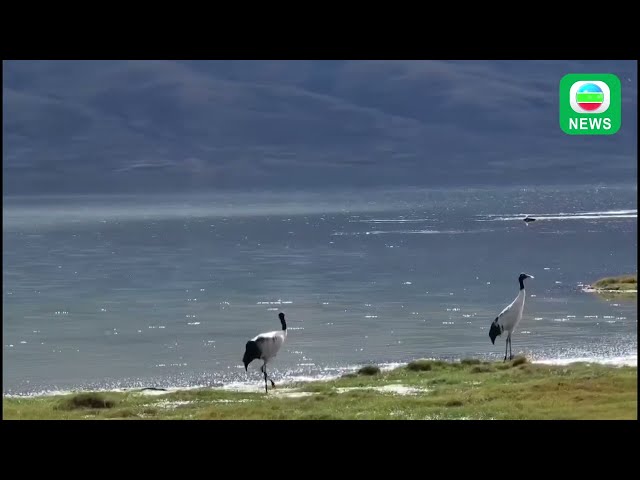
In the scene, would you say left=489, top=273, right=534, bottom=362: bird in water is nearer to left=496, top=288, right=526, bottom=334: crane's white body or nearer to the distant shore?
left=496, top=288, right=526, bottom=334: crane's white body

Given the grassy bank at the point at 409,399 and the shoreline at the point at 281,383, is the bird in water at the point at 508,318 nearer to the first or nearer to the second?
the shoreline at the point at 281,383

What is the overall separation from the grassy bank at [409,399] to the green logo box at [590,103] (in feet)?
13.0

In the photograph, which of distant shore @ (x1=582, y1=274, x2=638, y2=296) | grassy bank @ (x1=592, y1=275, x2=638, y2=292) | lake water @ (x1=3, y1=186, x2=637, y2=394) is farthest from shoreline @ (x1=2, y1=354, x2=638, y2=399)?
grassy bank @ (x1=592, y1=275, x2=638, y2=292)

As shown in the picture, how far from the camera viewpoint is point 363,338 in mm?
32625

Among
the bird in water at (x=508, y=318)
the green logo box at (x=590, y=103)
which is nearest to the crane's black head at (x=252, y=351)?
the bird in water at (x=508, y=318)

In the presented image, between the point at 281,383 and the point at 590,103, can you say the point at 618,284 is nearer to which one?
the point at 281,383

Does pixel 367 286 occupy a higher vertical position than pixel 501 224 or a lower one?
lower

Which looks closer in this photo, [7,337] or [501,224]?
[7,337]

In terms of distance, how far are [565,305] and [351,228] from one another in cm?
5872

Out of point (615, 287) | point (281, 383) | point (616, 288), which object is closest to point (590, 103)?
point (281, 383)

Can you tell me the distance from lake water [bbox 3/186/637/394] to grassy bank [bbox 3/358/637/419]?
3030 mm

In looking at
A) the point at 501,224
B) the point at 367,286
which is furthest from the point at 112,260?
the point at 501,224
